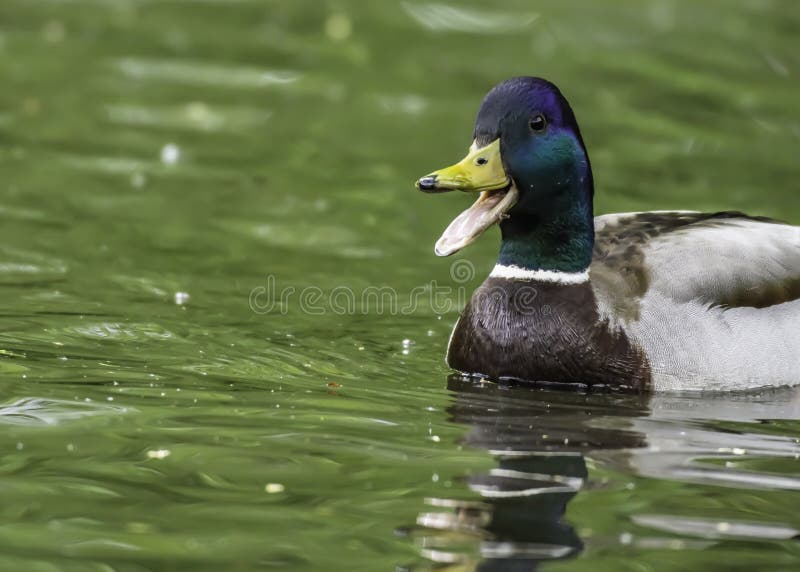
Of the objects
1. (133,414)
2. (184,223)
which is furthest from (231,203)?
(133,414)

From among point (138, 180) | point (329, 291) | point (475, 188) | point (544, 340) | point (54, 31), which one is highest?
point (54, 31)

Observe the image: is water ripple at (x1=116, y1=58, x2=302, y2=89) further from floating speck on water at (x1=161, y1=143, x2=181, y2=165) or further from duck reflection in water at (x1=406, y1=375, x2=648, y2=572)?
duck reflection in water at (x1=406, y1=375, x2=648, y2=572)

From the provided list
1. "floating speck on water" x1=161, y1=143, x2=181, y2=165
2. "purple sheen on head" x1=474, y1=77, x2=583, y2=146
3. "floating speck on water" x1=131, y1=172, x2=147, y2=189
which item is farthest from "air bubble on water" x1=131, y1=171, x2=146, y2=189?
"purple sheen on head" x1=474, y1=77, x2=583, y2=146

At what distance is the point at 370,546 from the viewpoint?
5676 millimetres

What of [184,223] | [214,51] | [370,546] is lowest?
[370,546]

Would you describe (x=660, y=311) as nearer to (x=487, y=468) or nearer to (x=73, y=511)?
(x=487, y=468)

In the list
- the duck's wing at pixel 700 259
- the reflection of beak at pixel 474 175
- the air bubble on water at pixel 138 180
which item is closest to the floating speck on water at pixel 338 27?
the air bubble on water at pixel 138 180

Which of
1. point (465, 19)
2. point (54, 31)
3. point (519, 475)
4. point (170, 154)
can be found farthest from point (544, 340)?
point (465, 19)

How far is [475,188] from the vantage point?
7715 mm

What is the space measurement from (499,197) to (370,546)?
2.80m

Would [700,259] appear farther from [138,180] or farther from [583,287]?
[138,180]

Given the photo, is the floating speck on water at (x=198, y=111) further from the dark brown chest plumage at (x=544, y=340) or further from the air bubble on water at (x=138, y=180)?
the dark brown chest plumage at (x=544, y=340)

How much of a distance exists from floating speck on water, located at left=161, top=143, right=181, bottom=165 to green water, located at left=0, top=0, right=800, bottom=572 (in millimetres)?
27

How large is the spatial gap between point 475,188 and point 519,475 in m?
1.76
